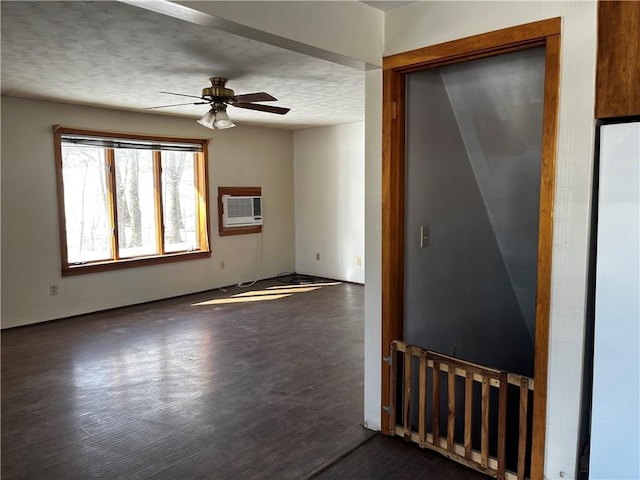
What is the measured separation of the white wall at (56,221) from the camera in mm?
4719

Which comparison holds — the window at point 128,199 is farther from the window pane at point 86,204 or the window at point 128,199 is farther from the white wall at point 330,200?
the white wall at point 330,200

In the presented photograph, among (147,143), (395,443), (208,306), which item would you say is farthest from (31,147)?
(395,443)

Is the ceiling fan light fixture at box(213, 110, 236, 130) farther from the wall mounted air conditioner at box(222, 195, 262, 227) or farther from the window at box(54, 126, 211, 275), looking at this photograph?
the wall mounted air conditioner at box(222, 195, 262, 227)

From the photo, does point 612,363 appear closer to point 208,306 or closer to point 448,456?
point 448,456

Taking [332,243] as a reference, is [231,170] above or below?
above

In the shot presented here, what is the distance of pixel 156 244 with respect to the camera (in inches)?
234

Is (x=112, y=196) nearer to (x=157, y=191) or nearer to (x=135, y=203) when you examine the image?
(x=135, y=203)

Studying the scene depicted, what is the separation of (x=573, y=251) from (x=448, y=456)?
1.24 metres

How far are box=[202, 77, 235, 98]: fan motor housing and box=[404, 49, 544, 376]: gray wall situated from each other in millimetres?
1860

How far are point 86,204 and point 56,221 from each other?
0.40 metres

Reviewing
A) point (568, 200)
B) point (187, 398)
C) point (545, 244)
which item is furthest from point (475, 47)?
point (187, 398)

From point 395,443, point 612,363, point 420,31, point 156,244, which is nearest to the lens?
point 612,363

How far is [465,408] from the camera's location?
2.37 meters

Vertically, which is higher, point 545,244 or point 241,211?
point 241,211
